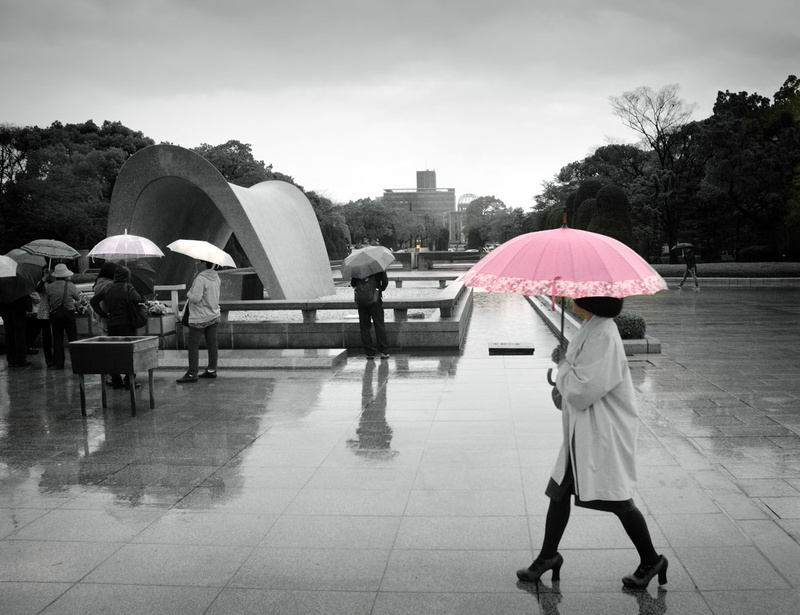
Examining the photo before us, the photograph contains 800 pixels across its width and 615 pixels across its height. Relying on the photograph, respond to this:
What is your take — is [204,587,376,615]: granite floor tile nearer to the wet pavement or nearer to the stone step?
the wet pavement

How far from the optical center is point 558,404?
11.2 feet

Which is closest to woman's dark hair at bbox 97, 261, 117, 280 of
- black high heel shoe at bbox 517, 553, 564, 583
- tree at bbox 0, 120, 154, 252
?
black high heel shoe at bbox 517, 553, 564, 583

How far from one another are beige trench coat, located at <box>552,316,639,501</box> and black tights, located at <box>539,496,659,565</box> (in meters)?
0.13

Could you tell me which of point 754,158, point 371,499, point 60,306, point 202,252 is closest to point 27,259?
point 60,306

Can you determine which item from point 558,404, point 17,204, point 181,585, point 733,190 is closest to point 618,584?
point 558,404

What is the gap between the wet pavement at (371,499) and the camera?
3.41m

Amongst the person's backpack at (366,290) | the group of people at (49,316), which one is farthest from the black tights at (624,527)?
the group of people at (49,316)

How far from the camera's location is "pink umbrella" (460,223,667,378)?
3.21m

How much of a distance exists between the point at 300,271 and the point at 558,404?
14649mm

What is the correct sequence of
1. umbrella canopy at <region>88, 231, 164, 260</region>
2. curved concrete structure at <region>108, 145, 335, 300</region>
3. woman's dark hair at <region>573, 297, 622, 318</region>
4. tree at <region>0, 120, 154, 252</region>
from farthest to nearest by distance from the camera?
tree at <region>0, 120, 154, 252</region> → curved concrete structure at <region>108, 145, 335, 300</region> → umbrella canopy at <region>88, 231, 164, 260</region> → woman's dark hair at <region>573, 297, 622, 318</region>

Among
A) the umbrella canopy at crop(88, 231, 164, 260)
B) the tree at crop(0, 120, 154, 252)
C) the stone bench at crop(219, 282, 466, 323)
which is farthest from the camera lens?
the tree at crop(0, 120, 154, 252)

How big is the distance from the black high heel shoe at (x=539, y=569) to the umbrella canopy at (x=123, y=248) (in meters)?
8.94

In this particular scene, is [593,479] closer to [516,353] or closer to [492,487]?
[492,487]

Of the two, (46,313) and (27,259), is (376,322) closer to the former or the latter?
(46,313)
